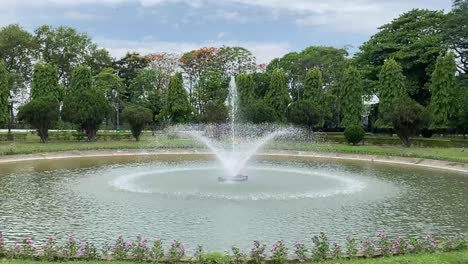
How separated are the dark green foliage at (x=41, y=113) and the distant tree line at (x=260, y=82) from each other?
79 mm

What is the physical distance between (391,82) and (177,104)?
72.4ft

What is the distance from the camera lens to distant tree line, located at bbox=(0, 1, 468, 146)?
43125 millimetres

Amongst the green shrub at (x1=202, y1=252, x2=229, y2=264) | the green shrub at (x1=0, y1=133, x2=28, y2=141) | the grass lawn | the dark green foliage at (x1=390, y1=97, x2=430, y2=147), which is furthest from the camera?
the green shrub at (x1=0, y1=133, x2=28, y2=141)

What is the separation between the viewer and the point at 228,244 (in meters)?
10.9

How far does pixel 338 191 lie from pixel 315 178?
3667mm

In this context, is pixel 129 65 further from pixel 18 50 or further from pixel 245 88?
pixel 245 88

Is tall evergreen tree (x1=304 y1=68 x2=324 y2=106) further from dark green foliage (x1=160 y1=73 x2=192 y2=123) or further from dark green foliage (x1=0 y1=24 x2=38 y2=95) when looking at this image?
dark green foliage (x1=0 y1=24 x2=38 y2=95)

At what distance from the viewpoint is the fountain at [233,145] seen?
23.5 meters

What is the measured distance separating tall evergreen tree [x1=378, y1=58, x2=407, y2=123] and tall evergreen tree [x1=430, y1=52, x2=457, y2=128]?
3.44m

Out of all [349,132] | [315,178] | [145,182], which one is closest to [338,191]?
[315,178]

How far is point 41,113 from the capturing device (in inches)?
1592

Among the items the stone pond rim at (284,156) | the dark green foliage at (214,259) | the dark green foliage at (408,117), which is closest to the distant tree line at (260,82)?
A: the dark green foliage at (408,117)

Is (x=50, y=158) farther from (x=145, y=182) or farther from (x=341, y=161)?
(x=341, y=161)

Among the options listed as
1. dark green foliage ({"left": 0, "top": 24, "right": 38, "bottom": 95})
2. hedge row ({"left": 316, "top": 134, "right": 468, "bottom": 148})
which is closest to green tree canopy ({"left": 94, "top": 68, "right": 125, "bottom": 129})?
dark green foliage ({"left": 0, "top": 24, "right": 38, "bottom": 95})
